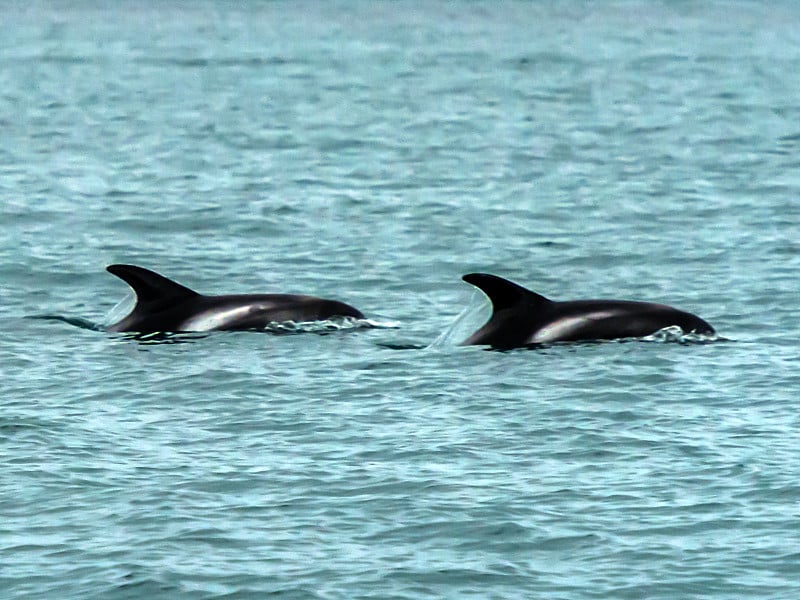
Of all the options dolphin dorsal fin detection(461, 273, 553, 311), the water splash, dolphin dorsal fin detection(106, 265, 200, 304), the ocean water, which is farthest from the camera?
dolphin dorsal fin detection(106, 265, 200, 304)

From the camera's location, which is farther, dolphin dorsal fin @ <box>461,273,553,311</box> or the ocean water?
dolphin dorsal fin @ <box>461,273,553,311</box>

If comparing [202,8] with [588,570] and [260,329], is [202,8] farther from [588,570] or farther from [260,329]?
[588,570]

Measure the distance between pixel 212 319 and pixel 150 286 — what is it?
2.94ft

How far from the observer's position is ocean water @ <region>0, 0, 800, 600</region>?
687 inches

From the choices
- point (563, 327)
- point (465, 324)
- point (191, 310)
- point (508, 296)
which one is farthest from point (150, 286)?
point (563, 327)

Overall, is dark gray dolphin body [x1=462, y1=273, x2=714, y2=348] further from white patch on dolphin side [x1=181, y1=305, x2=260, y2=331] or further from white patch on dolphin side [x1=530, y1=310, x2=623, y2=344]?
white patch on dolphin side [x1=181, y1=305, x2=260, y2=331]

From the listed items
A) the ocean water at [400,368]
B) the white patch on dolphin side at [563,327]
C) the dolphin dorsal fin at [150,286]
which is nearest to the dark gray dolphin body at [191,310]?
the dolphin dorsal fin at [150,286]

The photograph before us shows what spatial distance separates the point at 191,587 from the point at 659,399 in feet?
26.0

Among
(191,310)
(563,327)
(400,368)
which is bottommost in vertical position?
(400,368)

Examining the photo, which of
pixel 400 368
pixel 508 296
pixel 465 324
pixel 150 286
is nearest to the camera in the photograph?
pixel 400 368

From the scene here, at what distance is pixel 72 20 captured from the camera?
134 meters

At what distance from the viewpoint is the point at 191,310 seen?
27312 millimetres

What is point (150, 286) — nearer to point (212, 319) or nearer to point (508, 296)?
point (212, 319)

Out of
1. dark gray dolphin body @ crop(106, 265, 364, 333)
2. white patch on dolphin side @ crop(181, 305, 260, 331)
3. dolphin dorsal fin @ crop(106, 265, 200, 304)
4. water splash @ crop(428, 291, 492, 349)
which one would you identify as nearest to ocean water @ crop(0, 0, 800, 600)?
water splash @ crop(428, 291, 492, 349)
